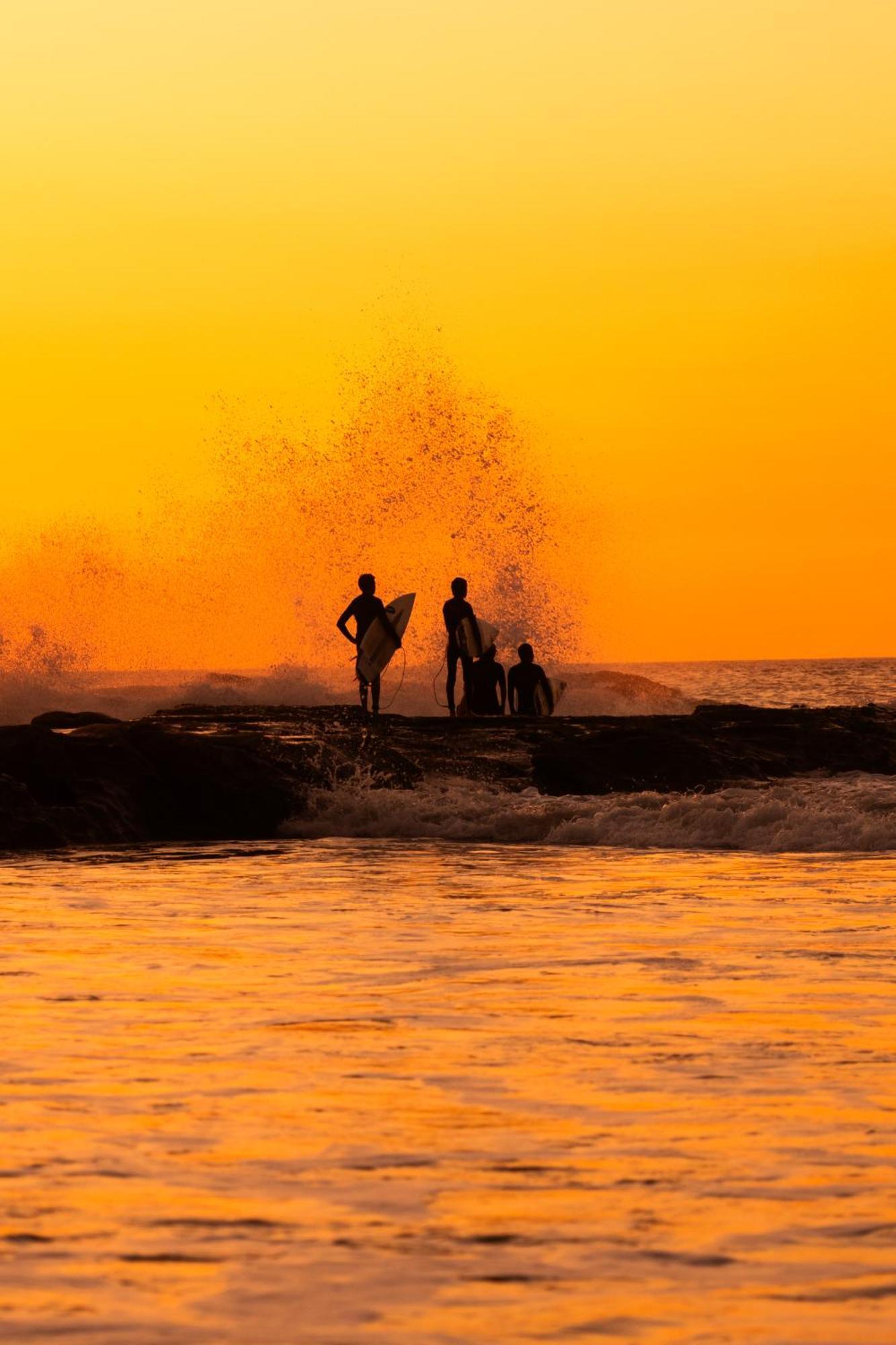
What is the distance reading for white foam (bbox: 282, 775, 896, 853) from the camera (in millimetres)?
15289

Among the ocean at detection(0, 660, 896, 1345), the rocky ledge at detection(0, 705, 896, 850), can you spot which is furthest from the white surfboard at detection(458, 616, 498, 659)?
the ocean at detection(0, 660, 896, 1345)

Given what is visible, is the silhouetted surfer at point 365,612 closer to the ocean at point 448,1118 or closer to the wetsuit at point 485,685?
the wetsuit at point 485,685

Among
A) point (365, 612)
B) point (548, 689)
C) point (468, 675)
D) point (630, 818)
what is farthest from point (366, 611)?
point (630, 818)

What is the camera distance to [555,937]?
9.32 m

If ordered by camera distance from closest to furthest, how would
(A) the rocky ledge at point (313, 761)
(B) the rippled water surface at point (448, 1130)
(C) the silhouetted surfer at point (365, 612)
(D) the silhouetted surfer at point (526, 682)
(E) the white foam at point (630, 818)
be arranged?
(B) the rippled water surface at point (448, 1130) → (E) the white foam at point (630, 818) → (A) the rocky ledge at point (313, 761) → (C) the silhouetted surfer at point (365, 612) → (D) the silhouetted surfer at point (526, 682)

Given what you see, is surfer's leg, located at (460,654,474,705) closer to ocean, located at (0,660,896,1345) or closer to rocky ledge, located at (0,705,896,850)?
rocky ledge, located at (0,705,896,850)

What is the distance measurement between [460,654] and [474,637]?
276 millimetres

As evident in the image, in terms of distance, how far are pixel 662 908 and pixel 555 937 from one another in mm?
1509

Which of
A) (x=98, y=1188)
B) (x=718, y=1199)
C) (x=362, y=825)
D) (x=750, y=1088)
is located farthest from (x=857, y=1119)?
(x=362, y=825)

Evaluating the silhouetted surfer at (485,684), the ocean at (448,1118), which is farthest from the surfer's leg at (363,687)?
the ocean at (448,1118)

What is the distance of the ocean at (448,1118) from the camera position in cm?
393

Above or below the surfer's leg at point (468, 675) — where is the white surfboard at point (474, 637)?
above

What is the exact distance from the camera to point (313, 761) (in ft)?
57.7

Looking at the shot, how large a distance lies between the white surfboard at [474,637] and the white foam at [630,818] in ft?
13.4
